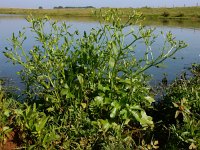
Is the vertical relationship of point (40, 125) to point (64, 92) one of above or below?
below

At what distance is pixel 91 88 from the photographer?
614 cm

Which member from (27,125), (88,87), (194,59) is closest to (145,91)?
(88,87)

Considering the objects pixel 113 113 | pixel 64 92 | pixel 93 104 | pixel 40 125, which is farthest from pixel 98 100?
pixel 40 125

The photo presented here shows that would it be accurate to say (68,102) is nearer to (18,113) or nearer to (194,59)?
(18,113)

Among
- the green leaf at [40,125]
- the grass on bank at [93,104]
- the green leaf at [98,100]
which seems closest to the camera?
the green leaf at [40,125]

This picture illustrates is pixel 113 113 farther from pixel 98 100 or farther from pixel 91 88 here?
pixel 91 88

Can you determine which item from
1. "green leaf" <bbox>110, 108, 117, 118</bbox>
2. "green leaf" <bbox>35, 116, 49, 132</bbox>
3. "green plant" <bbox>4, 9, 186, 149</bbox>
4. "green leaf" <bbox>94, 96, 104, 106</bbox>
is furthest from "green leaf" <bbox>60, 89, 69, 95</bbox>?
"green leaf" <bbox>110, 108, 117, 118</bbox>

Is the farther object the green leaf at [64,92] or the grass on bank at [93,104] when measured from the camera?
Result: the green leaf at [64,92]

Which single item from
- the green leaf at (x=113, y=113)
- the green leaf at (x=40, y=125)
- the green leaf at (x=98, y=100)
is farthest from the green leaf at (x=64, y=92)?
the green leaf at (x=113, y=113)

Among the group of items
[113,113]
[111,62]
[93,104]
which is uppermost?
[111,62]

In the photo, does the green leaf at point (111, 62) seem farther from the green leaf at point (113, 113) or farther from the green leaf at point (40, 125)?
the green leaf at point (40, 125)

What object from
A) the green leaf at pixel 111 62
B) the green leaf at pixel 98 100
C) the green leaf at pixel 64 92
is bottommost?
the green leaf at pixel 98 100

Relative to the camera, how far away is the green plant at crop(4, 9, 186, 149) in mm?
5707

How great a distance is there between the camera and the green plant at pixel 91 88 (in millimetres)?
5707
